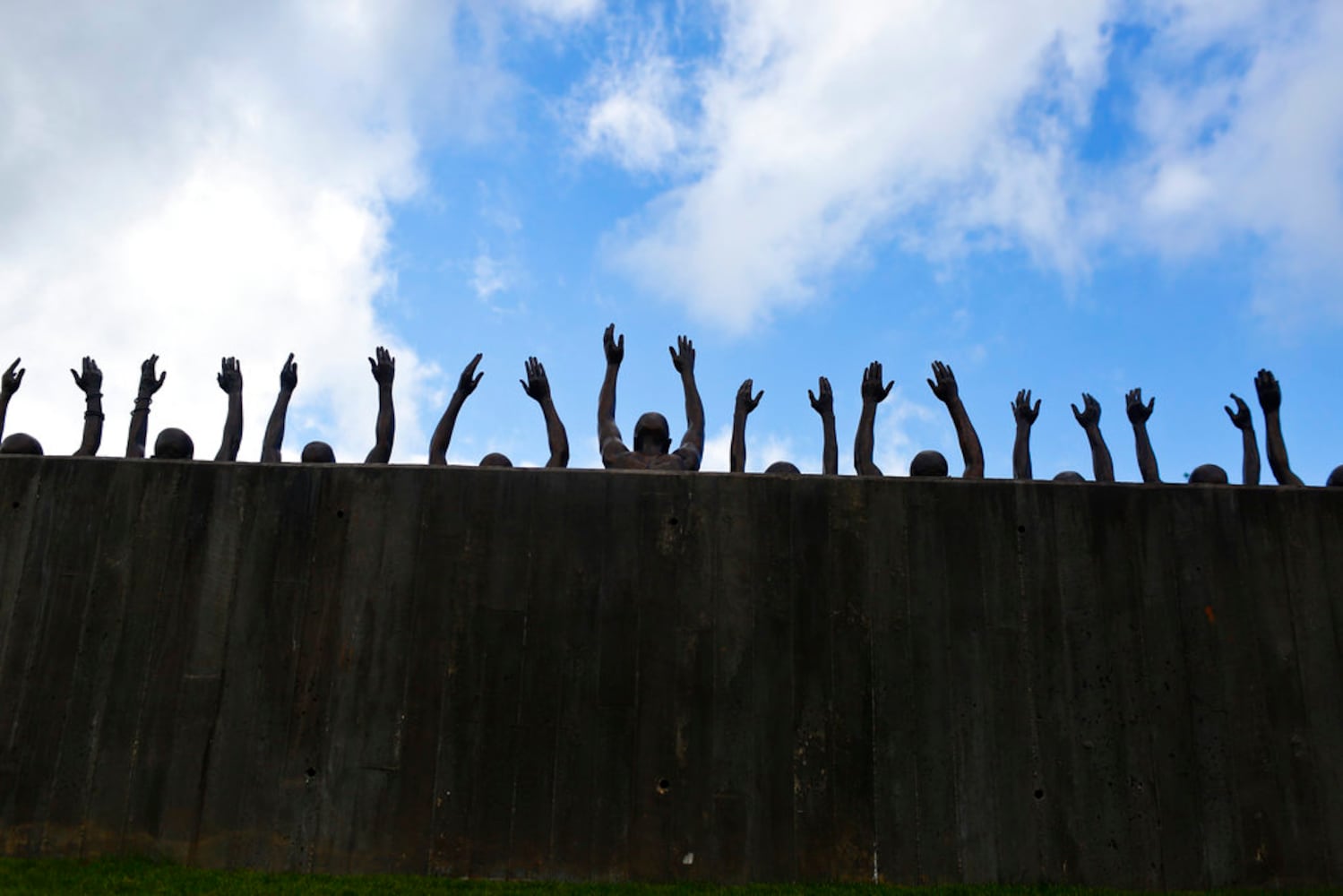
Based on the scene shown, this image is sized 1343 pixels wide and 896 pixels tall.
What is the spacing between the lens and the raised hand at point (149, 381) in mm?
14578

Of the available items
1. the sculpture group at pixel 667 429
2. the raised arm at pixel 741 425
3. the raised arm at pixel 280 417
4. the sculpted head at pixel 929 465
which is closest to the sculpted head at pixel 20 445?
the sculpture group at pixel 667 429

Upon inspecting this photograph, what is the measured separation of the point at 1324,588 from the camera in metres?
13.0

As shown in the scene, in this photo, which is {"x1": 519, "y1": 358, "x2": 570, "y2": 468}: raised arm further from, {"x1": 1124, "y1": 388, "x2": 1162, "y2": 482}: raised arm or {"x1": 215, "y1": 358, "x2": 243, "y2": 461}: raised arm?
{"x1": 1124, "y1": 388, "x2": 1162, "y2": 482}: raised arm

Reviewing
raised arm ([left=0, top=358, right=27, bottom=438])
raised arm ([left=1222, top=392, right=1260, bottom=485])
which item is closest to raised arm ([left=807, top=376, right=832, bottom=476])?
raised arm ([left=1222, top=392, right=1260, bottom=485])

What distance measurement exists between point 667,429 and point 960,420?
3.62 m

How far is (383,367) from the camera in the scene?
565 inches

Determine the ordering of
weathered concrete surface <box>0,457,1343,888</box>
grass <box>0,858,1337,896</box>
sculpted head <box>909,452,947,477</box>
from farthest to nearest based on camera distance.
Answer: sculpted head <box>909,452,947,477</box>, weathered concrete surface <box>0,457,1343,888</box>, grass <box>0,858,1337,896</box>

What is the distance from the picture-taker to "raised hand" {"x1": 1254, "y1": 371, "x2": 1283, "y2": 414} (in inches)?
561

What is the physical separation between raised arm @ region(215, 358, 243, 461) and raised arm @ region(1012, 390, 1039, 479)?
375 inches

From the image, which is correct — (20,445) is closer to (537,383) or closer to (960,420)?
(537,383)

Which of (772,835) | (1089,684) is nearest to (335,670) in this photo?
(772,835)

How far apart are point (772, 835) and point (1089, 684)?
3868mm

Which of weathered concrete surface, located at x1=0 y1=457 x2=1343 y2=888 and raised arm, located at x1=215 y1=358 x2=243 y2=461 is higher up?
raised arm, located at x1=215 y1=358 x2=243 y2=461

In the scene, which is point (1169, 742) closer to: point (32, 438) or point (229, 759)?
point (229, 759)
